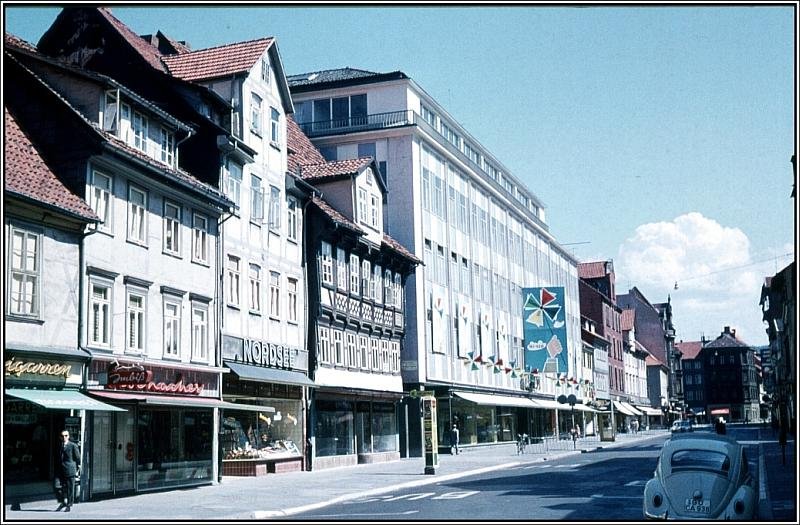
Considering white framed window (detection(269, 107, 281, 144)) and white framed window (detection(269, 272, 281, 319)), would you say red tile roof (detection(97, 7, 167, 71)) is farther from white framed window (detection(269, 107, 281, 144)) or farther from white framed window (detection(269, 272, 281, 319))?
white framed window (detection(269, 272, 281, 319))

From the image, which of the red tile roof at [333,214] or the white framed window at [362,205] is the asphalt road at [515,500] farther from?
the white framed window at [362,205]

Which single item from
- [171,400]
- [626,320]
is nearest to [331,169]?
[171,400]

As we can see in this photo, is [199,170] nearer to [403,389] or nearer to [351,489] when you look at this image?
[351,489]

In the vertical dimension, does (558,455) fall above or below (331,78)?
below

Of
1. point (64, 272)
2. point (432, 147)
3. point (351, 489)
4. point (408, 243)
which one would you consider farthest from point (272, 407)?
point (432, 147)

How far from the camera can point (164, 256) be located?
2997cm

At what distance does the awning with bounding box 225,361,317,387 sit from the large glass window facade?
6.11 feet

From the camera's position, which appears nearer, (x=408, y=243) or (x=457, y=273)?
(x=408, y=243)

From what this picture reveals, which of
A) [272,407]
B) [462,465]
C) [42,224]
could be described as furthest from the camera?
[462,465]

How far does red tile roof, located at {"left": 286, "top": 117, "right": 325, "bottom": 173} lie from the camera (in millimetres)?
47272

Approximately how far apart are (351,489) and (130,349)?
24.6ft

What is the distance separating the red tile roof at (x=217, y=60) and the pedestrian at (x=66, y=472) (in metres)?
16.8

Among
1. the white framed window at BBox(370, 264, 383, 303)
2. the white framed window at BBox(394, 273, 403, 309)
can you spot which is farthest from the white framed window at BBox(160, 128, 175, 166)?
the white framed window at BBox(394, 273, 403, 309)

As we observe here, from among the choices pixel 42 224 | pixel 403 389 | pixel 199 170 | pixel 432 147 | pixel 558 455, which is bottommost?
pixel 558 455
